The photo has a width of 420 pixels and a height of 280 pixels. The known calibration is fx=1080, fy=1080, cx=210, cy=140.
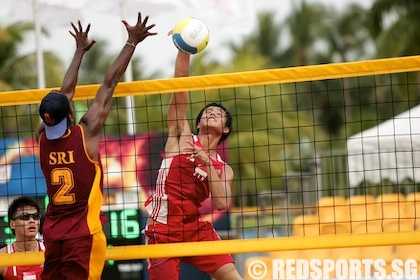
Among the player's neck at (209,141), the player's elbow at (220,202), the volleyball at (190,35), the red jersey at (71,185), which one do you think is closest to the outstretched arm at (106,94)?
the red jersey at (71,185)

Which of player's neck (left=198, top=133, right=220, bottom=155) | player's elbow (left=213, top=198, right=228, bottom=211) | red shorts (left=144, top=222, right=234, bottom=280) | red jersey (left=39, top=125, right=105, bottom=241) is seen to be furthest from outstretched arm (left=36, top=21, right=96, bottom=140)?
player's elbow (left=213, top=198, right=228, bottom=211)

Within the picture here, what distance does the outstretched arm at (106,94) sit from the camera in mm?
8398

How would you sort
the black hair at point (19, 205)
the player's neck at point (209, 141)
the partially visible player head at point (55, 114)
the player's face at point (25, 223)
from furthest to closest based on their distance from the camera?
the black hair at point (19, 205)
the player's face at point (25, 223)
the player's neck at point (209, 141)
the partially visible player head at point (55, 114)

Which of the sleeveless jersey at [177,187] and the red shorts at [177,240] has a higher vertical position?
the sleeveless jersey at [177,187]

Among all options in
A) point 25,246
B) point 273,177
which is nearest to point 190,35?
point 25,246

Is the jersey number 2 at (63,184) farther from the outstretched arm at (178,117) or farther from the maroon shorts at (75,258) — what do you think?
the outstretched arm at (178,117)

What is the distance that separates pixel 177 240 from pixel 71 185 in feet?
4.63

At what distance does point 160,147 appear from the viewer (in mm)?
14141

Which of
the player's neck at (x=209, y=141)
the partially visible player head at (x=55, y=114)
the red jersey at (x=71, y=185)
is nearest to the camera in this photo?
the partially visible player head at (x=55, y=114)

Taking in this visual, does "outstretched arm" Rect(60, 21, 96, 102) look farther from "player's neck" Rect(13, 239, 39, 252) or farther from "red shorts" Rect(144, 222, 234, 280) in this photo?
"player's neck" Rect(13, 239, 39, 252)

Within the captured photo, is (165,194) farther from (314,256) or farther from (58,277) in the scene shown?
(314,256)

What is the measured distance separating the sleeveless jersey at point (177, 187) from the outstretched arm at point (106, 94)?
1.08m

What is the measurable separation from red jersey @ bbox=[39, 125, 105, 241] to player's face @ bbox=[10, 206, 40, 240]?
1448 millimetres

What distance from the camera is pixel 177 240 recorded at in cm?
946
